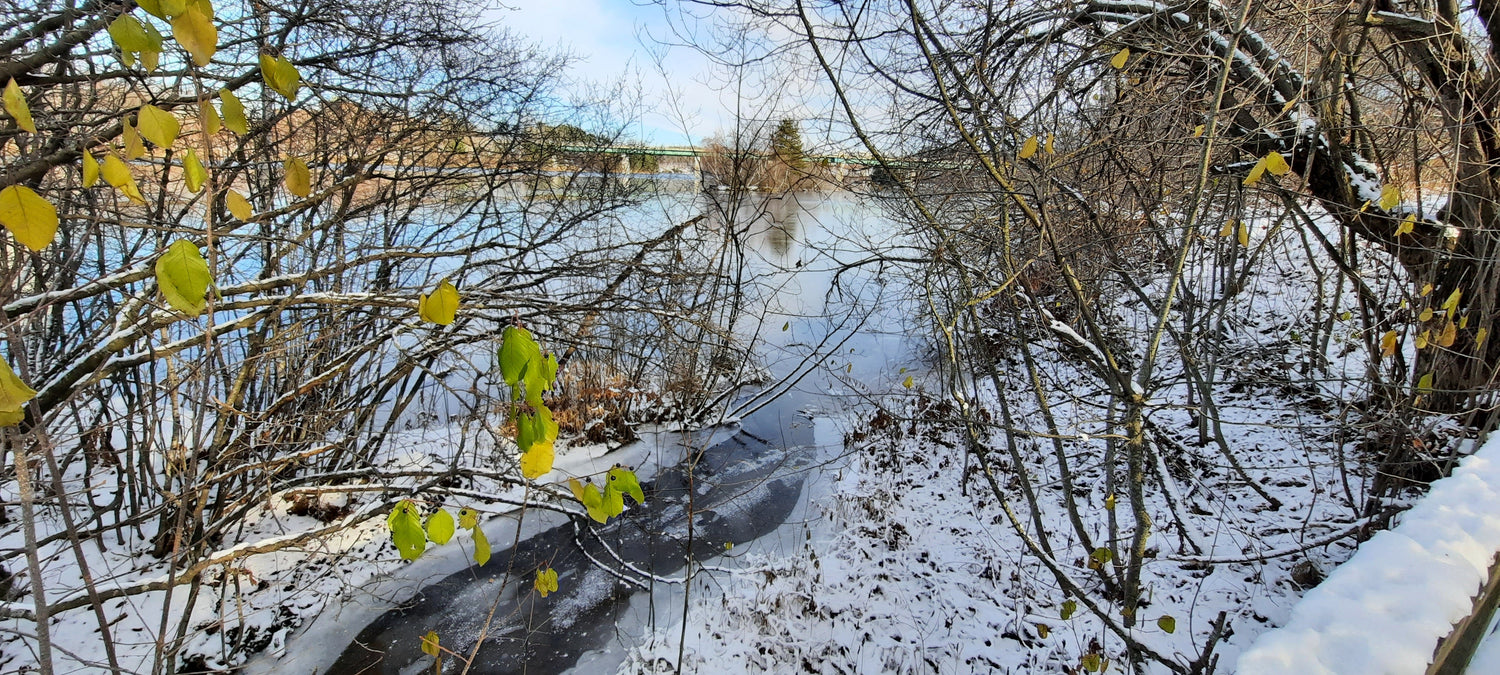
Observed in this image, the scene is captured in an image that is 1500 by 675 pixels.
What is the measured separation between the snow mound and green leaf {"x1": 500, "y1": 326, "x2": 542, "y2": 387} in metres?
1.41

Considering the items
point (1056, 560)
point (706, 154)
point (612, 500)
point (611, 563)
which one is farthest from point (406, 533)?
point (706, 154)

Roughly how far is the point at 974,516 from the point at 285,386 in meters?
5.47

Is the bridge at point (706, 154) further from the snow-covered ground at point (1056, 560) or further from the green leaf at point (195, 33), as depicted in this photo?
the green leaf at point (195, 33)

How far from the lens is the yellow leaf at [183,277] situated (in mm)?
968

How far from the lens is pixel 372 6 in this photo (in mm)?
4230

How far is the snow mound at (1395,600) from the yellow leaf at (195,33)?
2.12 metres

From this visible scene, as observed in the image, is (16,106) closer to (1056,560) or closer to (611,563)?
(611,563)

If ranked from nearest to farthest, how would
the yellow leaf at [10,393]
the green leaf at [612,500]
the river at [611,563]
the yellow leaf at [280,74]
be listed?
1. the yellow leaf at [10,393]
2. the yellow leaf at [280,74]
3. the green leaf at [612,500]
4. the river at [611,563]

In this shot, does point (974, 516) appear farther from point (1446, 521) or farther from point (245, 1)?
point (245, 1)

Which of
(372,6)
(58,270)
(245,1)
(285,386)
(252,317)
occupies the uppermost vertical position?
(372,6)

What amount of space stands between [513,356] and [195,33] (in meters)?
0.76

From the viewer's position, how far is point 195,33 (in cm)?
99

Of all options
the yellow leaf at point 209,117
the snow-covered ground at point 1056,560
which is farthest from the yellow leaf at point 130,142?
the snow-covered ground at point 1056,560

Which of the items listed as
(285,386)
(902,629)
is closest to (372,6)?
(285,386)
